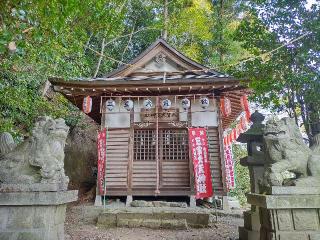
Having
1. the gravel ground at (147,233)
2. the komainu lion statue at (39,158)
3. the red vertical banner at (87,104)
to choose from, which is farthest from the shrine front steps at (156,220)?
the red vertical banner at (87,104)

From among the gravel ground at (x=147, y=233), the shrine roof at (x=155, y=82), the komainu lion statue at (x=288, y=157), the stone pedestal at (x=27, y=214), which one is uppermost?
→ the shrine roof at (x=155, y=82)

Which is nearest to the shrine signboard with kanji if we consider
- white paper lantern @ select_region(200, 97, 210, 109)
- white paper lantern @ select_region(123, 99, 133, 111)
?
white paper lantern @ select_region(123, 99, 133, 111)

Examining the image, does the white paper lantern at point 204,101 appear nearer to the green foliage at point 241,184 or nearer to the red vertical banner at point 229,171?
the red vertical banner at point 229,171

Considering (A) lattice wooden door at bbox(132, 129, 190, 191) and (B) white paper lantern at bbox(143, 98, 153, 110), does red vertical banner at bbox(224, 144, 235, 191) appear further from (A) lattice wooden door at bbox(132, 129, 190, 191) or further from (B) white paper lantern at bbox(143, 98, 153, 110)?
(B) white paper lantern at bbox(143, 98, 153, 110)

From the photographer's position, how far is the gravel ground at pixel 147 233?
6.75 metres

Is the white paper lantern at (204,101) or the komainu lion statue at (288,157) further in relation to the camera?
the white paper lantern at (204,101)

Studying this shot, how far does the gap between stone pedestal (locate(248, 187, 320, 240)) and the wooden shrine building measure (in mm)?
6188

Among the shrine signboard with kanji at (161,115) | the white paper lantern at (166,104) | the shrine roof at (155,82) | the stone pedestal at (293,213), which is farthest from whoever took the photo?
the shrine signboard with kanji at (161,115)

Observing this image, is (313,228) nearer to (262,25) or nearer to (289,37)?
(289,37)

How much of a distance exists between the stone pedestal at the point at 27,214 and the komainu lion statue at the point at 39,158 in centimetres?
25

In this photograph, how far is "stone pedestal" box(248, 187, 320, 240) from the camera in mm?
4070

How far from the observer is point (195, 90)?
11.2 metres

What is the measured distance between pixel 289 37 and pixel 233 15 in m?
19.0

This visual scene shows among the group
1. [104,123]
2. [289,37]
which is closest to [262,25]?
[289,37]
